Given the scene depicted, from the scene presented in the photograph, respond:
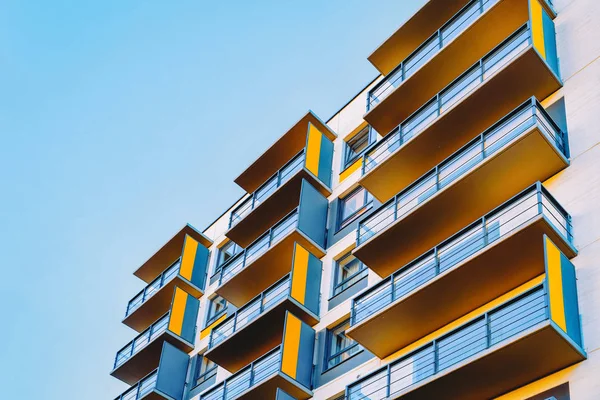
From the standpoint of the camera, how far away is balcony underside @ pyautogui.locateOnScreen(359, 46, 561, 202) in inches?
949

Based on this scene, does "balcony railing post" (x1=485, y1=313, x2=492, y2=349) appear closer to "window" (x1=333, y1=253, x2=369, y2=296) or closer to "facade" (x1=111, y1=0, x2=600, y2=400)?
"facade" (x1=111, y1=0, x2=600, y2=400)

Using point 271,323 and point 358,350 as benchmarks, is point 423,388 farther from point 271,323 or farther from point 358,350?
point 271,323

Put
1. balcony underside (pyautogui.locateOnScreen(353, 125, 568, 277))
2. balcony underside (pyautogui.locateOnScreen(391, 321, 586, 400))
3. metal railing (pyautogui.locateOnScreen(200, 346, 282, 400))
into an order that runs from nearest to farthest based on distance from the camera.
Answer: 1. balcony underside (pyautogui.locateOnScreen(391, 321, 586, 400))
2. balcony underside (pyautogui.locateOnScreen(353, 125, 568, 277))
3. metal railing (pyautogui.locateOnScreen(200, 346, 282, 400))

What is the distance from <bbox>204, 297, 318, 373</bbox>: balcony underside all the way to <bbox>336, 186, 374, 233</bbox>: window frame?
12.0 ft

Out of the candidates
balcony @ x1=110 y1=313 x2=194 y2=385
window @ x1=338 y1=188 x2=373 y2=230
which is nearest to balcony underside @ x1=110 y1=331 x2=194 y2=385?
balcony @ x1=110 y1=313 x2=194 y2=385

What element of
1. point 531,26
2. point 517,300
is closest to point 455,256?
point 517,300

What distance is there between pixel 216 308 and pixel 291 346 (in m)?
9.59

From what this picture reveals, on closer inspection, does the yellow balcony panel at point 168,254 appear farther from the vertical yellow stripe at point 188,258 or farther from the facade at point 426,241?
the facade at point 426,241

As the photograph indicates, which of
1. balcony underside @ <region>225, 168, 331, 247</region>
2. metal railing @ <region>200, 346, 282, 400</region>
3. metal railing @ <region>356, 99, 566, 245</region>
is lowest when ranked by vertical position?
metal railing @ <region>200, 346, 282, 400</region>

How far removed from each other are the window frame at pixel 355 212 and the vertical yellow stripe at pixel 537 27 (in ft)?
26.8

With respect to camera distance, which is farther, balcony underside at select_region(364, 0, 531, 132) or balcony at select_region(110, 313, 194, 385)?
balcony at select_region(110, 313, 194, 385)

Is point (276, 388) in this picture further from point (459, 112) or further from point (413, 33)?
point (413, 33)

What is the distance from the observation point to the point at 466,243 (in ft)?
75.0

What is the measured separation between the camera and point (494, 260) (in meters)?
21.3
